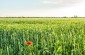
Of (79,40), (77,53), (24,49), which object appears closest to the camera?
(77,53)

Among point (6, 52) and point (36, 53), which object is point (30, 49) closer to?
point (36, 53)

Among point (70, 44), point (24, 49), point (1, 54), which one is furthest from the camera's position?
point (70, 44)

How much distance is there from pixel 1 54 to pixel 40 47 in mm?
1205

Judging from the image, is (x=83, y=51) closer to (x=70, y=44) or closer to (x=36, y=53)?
(x=70, y=44)

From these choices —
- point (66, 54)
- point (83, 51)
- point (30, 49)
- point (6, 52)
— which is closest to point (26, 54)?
point (30, 49)

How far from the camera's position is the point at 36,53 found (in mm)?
4918

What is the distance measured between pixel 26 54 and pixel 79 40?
202 centimetres

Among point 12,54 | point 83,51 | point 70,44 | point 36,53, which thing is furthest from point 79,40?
point 12,54

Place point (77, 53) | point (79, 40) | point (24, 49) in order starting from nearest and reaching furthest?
point (77, 53)
point (24, 49)
point (79, 40)

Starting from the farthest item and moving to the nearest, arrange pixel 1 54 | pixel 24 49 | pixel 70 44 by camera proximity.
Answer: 1. pixel 70 44
2. pixel 24 49
3. pixel 1 54

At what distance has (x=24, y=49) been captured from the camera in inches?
204

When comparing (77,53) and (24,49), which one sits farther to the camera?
(24,49)

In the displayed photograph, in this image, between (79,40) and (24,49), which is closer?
(24,49)

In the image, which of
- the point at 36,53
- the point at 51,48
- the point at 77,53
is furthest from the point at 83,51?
the point at 36,53
